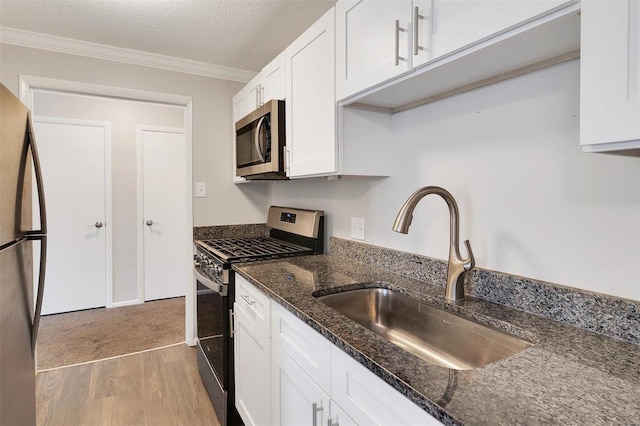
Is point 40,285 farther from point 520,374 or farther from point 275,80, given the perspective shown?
point 520,374

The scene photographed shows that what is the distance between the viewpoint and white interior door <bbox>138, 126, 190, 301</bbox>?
3.82 m

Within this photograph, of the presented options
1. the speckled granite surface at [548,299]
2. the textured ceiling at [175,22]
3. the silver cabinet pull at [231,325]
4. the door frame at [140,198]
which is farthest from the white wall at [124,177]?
the speckled granite surface at [548,299]

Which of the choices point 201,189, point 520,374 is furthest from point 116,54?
point 520,374

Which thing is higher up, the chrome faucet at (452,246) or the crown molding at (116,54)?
the crown molding at (116,54)

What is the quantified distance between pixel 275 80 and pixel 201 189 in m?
1.16

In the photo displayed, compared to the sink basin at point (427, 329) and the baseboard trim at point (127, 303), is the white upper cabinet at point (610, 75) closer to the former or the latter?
the sink basin at point (427, 329)

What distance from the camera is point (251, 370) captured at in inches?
61.3

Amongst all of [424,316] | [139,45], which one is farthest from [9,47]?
[424,316]

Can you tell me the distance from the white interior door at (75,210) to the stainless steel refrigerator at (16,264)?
7.78ft

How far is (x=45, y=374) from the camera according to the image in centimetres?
236

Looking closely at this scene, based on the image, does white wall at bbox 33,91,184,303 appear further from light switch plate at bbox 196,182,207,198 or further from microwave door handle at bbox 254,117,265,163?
microwave door handle at bbox 254,117,265,163

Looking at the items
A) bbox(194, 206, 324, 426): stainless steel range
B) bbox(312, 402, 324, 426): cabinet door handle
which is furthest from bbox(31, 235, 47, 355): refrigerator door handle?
bbox(312, 402, 324, 426): cabinet door handle

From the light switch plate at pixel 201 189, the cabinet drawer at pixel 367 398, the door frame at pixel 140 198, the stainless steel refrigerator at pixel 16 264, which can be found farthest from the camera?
the door frame at pixel 140 198

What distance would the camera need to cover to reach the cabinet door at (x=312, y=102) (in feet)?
4.74
